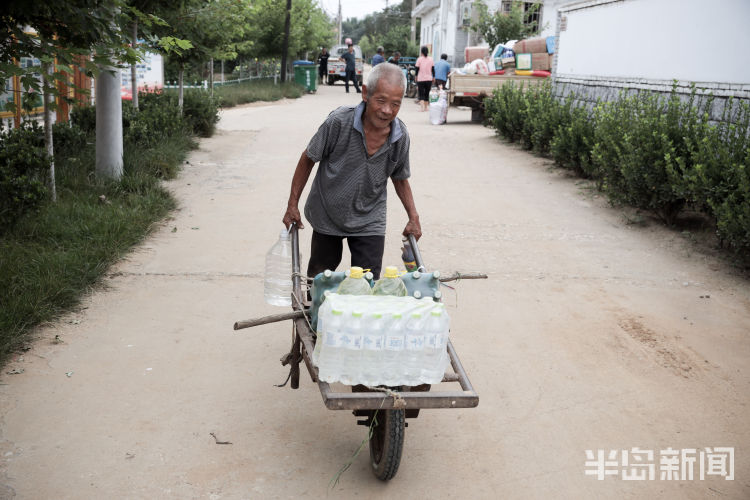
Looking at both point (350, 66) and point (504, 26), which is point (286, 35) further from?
point (504, 26)

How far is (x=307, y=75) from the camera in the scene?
3444 cm

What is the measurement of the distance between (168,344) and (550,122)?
8996mm

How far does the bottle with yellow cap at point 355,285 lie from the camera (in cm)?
319

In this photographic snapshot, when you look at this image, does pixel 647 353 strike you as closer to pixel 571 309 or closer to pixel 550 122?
pixel 571 309

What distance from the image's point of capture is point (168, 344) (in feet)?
16.3

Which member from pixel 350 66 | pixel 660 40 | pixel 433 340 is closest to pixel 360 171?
pixel 433 340

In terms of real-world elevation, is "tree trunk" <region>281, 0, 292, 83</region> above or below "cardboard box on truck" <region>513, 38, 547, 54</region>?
above

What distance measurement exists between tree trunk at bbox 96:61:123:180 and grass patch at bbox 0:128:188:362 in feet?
0.66

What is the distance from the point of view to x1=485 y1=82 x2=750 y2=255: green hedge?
22.3 feet

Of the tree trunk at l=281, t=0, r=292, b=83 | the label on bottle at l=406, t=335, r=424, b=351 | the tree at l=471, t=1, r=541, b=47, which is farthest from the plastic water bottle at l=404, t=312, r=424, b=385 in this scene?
the tree trunk at l=281, t=0, r=292, b=83

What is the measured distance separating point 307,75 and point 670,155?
92.9 feet

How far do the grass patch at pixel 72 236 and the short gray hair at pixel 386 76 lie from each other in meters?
2.72

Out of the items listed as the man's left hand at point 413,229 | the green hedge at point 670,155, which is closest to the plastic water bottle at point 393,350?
the man's left hand at point 413,229

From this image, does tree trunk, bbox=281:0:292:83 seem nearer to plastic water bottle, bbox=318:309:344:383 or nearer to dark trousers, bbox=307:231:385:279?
dark trousers, bbox=307:231:385:279
